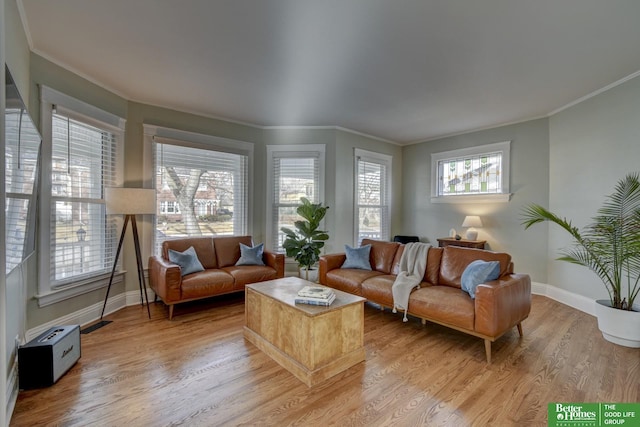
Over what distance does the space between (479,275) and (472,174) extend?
3.02m

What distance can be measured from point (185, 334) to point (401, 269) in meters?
2.52

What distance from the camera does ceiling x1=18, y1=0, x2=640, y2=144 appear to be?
2.08 metres

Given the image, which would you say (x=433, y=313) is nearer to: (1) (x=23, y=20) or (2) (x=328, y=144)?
(2) (x=328, y=144)

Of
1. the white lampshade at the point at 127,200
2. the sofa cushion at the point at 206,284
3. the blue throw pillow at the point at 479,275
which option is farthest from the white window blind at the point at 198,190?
the blue throw pillow at the point at 479,275

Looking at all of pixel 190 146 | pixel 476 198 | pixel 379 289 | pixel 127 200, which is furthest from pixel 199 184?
pixel 476 198

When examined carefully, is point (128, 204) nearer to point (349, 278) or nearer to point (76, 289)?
point (76, 289)

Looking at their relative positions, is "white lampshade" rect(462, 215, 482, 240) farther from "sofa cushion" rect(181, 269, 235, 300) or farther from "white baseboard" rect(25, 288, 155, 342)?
"white baseboard" rect(25, 288, 155, 342)

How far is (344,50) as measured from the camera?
259 cm

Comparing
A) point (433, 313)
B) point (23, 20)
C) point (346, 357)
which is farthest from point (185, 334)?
point (23, 20)

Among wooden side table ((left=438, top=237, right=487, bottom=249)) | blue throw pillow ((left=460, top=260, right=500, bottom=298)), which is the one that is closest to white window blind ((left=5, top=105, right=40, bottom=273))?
blue throw pillow ((left=460, top=260, right=500, bottom=298))

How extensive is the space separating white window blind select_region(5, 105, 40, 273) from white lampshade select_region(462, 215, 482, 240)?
537 cm

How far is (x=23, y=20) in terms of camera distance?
A: 2.24m

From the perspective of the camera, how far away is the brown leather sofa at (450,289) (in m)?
2.45

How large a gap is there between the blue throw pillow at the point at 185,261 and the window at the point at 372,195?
2833mm
